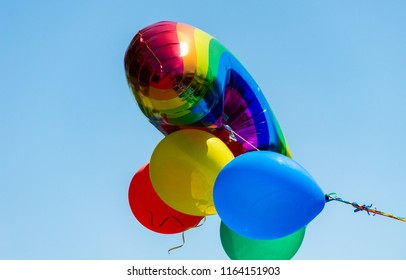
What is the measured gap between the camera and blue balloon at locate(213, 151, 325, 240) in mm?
7055

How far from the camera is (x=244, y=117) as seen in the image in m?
8.38

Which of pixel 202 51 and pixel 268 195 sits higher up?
pixel 202 51

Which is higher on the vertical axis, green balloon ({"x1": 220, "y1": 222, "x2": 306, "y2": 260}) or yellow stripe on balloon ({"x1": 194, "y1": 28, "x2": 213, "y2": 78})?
yellow stripe on balloon ({"x1": 194, "y1": 28, "x2": 213, "y2": 78})

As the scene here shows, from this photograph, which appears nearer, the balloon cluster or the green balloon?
the balloon cluster

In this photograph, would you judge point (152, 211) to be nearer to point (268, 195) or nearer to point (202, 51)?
point (268, 195)

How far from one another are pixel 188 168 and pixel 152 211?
1.15m

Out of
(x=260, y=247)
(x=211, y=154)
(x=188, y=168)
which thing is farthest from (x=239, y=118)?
(x=260, y=247)

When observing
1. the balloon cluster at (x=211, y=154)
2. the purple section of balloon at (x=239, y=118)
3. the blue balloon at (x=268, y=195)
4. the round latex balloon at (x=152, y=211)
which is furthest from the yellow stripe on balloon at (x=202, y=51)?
the round latex balloon at (x=152, y=211)

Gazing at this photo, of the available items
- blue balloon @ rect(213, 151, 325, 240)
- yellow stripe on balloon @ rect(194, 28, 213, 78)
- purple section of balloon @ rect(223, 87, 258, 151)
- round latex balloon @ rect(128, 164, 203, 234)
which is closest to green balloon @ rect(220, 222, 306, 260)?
round latex balloon @ rect(128, 164, 203, 234)

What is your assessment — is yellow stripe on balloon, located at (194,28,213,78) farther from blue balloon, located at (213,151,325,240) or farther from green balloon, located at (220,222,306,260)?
green balloon, located at (220,222,306,260)

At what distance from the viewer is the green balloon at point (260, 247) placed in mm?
8609

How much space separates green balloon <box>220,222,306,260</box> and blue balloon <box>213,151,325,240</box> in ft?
4.56

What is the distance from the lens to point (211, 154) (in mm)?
7684

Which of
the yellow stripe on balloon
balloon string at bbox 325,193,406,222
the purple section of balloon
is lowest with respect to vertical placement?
balloon string at bbox 325,193,406,222
